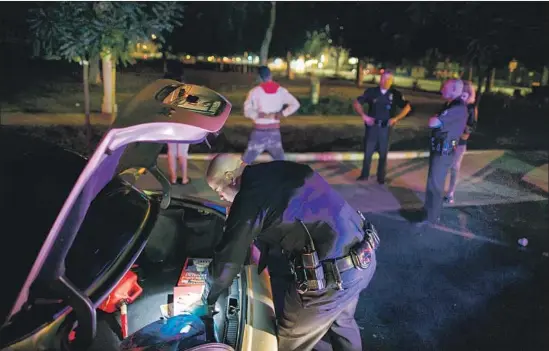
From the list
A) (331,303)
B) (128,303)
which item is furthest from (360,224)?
(128,303)

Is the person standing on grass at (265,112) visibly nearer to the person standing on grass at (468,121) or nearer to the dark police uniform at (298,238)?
the person standing on grass at (468,121)

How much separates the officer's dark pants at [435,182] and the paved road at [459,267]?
232 mm

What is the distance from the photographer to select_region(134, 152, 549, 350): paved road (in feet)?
13.0

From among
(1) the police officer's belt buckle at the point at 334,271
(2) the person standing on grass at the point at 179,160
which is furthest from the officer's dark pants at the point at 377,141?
(1) the police officer's belt buckle at the point at 334,271

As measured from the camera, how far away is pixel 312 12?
22.2m

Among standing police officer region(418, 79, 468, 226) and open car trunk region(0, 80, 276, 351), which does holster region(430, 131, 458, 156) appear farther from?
open car trunk region(0, 80, 276, 351)

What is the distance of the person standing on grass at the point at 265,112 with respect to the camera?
6.53 m

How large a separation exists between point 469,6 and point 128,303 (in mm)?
15585

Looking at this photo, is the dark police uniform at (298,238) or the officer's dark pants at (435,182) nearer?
the dark police uniform at (298,238)

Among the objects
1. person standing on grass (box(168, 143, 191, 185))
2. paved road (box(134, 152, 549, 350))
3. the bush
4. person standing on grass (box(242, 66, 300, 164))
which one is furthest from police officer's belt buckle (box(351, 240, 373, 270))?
the bush

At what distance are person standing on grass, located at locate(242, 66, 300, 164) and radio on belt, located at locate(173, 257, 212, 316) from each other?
4006 mm

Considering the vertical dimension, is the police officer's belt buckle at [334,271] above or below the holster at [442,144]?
below

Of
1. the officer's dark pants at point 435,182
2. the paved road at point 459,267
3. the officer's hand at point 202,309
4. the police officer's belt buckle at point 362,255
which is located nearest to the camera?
the officer's hand at point 202,309

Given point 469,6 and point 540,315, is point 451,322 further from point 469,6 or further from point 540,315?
point 469,6
